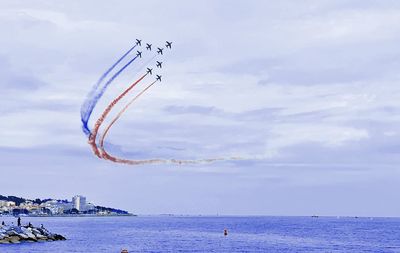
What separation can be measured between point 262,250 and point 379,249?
34.6 m

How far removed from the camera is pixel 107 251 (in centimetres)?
14050

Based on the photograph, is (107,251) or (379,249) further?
(379,249)

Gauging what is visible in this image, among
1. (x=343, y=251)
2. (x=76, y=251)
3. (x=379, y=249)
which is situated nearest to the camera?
(x=76, y=251)

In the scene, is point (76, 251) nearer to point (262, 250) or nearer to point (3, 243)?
point (3, 243)

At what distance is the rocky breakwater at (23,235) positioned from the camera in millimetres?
151500

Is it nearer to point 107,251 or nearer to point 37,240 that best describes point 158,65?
point 107,251

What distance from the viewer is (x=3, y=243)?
487 ft

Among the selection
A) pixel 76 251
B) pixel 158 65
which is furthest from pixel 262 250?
pixel 158 65

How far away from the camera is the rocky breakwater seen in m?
152

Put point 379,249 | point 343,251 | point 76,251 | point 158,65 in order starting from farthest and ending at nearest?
point 379,249
point 343,251
point 76,251
point 158,65

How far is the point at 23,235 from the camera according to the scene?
15800 centimetres

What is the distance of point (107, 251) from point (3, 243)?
2981 cm

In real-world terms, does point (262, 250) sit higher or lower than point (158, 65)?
lower

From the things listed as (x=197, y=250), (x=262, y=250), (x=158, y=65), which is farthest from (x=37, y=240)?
(x=158, y=65)
